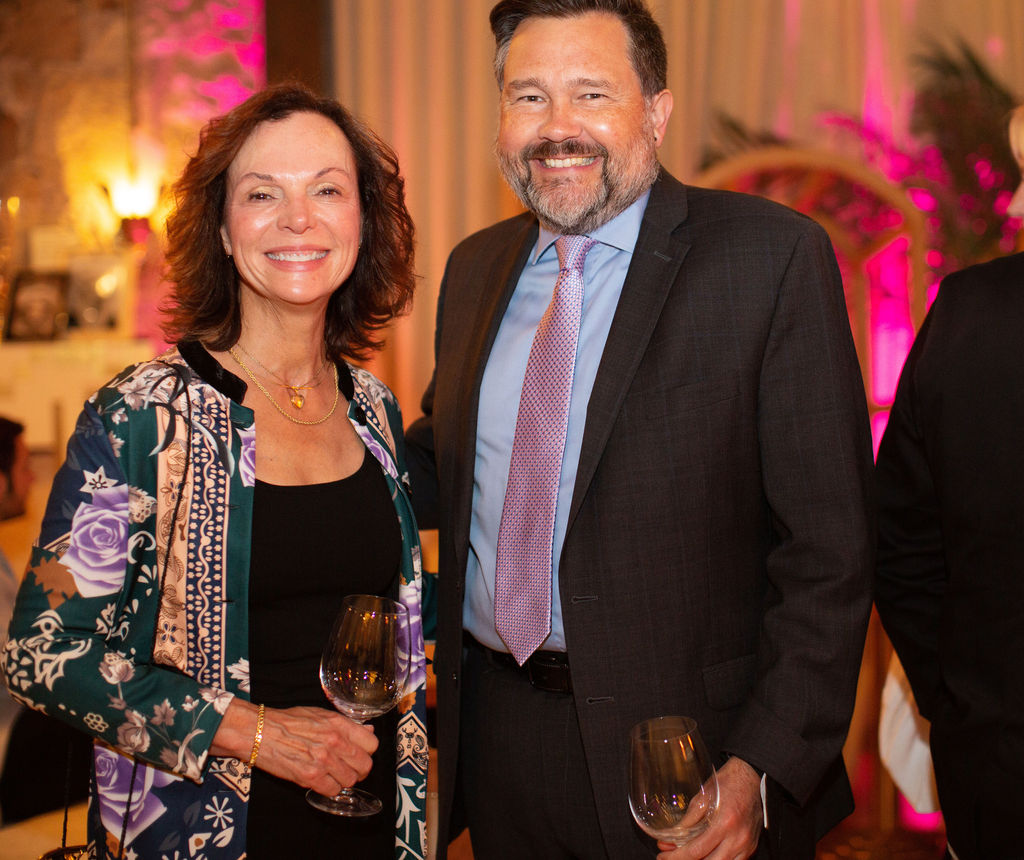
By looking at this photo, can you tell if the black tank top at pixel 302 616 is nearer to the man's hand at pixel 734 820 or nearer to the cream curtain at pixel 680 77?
the man's hand at pixel 734 820

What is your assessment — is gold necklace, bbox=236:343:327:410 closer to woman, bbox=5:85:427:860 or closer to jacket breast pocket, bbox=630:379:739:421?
woman, bbox=5:85:427:860

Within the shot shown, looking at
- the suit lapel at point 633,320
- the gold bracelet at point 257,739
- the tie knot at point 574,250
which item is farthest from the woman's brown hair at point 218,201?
the gold bracelet at point 257,739

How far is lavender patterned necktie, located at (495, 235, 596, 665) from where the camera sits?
1.89 meters

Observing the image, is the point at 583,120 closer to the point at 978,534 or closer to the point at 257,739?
the point at 978,534

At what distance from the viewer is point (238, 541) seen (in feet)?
6.07

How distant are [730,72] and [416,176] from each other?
1698 millimetres

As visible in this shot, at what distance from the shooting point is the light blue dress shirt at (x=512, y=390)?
1967 millimetres

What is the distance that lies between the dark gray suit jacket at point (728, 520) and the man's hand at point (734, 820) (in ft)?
0.11

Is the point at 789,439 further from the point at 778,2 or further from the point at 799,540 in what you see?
the point at 778,2

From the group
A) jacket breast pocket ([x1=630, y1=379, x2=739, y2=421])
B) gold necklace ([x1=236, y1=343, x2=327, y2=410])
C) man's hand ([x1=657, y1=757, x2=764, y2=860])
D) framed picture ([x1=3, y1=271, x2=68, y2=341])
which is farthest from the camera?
framed picture ([x1=3, y1=271, x2=68, y2=341])

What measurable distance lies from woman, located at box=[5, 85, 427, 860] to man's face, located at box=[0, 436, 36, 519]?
2.84 meters

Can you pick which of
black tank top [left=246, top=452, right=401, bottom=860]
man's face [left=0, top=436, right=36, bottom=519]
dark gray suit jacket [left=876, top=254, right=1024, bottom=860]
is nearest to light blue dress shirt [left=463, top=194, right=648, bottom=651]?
black tank top [left=246, top=452, right=401, bottom=860]

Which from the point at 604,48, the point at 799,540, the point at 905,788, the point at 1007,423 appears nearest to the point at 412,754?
the point at 799,540

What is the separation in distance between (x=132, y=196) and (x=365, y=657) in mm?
3971
